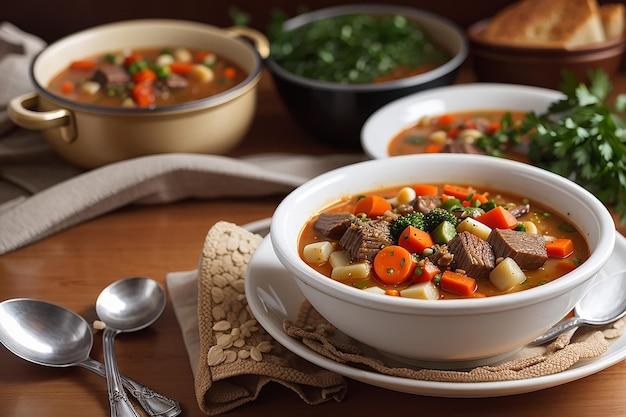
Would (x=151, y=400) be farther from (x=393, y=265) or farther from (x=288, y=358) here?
(x=393, y=265)

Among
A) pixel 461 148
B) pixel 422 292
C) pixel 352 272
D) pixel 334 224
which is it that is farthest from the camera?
pixel 461 148

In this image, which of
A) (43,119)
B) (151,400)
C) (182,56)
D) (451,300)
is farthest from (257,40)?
(451,300)

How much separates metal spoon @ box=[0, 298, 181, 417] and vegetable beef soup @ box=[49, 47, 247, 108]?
110 cm

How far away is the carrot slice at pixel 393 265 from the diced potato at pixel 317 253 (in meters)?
0.13

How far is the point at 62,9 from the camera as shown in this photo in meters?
3.99

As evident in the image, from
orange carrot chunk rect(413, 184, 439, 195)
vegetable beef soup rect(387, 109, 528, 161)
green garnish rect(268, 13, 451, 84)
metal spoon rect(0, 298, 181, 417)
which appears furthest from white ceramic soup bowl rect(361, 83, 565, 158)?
metal spoon rect(0, 298, 181, 417)

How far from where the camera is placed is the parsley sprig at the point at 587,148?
2.55m

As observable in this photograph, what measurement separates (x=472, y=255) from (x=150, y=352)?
856 mm

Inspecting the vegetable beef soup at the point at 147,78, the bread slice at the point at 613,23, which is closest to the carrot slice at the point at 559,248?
the vegetable beef soup at the point at 147,78

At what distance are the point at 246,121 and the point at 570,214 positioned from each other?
1.44 m

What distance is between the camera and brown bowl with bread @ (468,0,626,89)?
3260mm

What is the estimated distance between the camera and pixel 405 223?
199cm

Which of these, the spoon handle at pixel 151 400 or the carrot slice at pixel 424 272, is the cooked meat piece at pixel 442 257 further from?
the spoon handle at pixel 151 400

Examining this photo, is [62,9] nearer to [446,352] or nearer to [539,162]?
[539,162]
